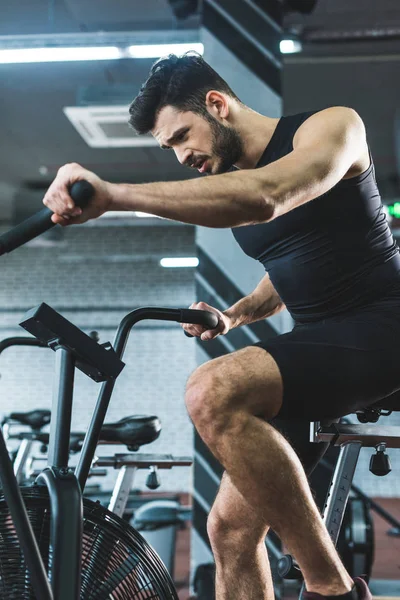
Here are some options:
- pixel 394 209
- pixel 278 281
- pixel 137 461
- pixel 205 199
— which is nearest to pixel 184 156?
pixel 278 281

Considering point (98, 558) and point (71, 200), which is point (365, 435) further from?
point (71, 200)

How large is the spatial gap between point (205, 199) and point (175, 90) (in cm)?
71

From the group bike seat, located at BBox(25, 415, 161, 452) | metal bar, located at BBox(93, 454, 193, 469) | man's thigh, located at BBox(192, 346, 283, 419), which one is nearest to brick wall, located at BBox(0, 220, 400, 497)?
metal bar, located at BBox(93, 454, 193, 469)

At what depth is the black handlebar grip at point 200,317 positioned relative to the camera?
158cm

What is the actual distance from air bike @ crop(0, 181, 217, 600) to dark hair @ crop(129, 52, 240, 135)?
547 mm

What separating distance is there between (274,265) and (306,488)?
2.05 feet

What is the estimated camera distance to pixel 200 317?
161cm

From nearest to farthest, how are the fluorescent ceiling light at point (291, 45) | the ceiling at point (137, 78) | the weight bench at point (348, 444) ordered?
1. the weight bench at point (348, 444)
2. the fluorescent ceiling light at point (291, 45)
3. the ceiling at point (137, 78)

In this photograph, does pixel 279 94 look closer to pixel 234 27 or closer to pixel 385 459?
pixel 234 27

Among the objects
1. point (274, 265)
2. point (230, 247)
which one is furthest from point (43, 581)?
point (230, 247)

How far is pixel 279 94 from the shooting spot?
156 inches

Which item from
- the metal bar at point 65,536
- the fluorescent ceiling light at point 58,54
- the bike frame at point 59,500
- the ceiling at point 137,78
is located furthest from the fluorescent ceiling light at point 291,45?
the metal bar at point 65,536

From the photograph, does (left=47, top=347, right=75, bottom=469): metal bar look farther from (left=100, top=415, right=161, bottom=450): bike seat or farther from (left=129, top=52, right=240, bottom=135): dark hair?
(left=100, top=415, right=161, bottom=450): bike seat

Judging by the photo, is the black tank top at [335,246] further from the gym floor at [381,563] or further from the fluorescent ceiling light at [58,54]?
the fluorescent ceiling light at [58,54]
